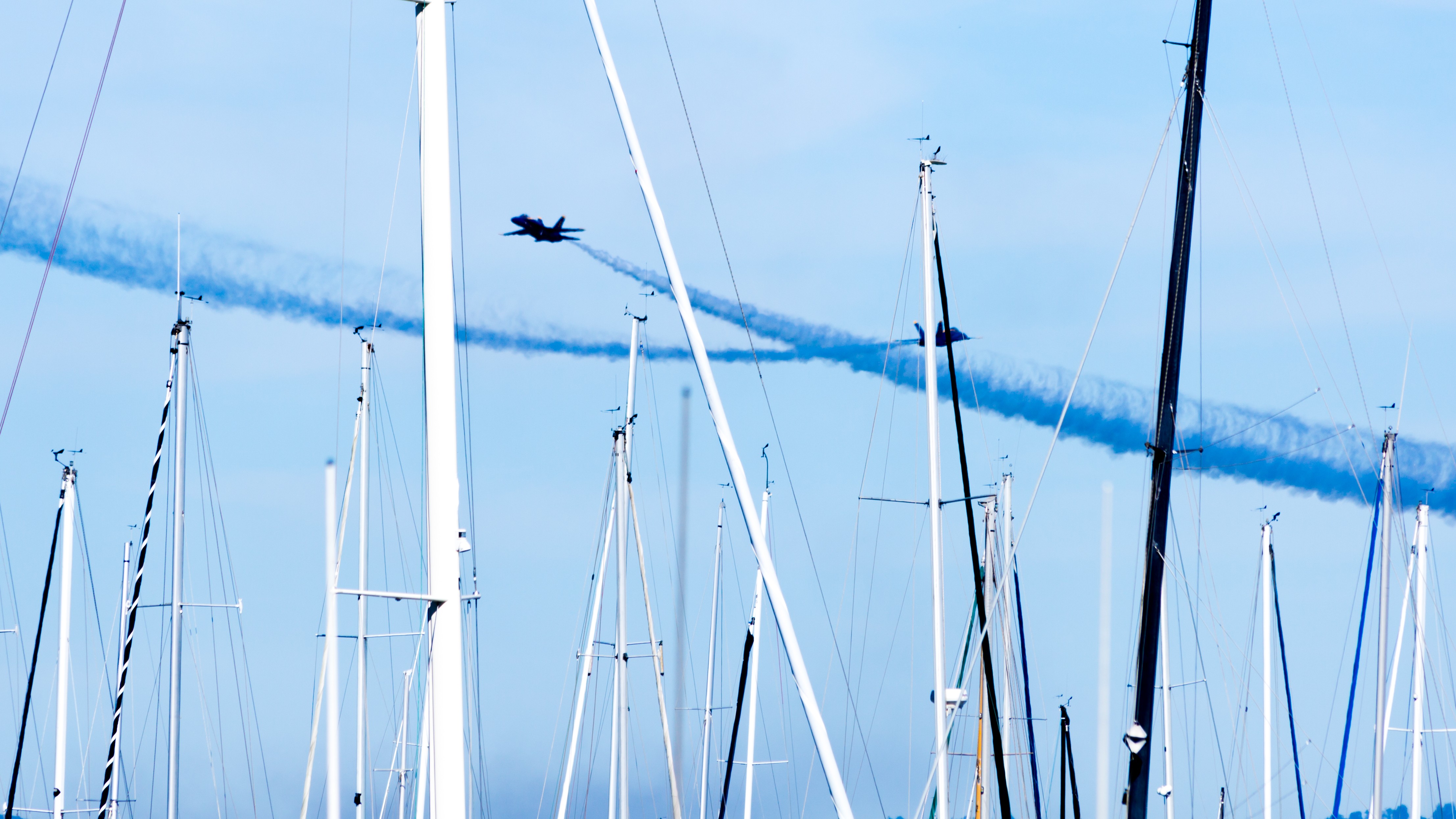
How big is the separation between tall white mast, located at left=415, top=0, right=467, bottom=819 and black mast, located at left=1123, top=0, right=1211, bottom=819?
9105 millimetres

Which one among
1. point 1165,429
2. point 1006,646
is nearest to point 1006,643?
point 1006,646

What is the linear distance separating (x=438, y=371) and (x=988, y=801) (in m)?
22.4

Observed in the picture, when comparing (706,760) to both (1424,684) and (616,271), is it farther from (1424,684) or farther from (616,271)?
(1424,684)

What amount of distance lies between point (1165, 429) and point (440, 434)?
9.78m

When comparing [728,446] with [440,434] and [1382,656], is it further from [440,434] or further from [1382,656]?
[1382,656]

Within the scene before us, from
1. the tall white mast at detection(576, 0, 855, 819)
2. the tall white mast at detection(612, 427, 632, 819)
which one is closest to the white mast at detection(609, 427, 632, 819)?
the tall white mast at detection(612, 427, 632, 819)

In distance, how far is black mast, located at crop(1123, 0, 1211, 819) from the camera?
17938mm

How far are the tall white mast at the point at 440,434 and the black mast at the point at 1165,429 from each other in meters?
9.11

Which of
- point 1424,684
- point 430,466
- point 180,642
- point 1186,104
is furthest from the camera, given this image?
point 1424,684

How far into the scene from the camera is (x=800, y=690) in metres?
13.1

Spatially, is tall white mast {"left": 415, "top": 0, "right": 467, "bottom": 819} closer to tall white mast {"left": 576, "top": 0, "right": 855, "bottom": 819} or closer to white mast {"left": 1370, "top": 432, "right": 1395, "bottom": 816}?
tall white mast {"left": 576, "top": 0, "right": 855, "bottom": 819}

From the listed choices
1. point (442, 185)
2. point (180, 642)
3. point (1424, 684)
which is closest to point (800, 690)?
point (442, 185)

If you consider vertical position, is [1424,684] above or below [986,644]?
below

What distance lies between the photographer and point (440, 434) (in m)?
11.9
